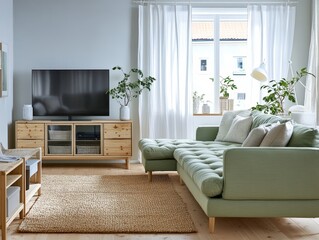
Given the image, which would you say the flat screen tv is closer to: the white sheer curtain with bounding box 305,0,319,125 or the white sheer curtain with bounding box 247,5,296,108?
the white sheer curtain with bounding box 247,5,296,108

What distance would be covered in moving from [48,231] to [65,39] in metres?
3.97

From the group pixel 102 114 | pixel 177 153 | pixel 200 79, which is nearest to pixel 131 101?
pixel 102 114

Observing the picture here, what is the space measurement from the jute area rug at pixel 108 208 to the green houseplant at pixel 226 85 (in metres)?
2.02

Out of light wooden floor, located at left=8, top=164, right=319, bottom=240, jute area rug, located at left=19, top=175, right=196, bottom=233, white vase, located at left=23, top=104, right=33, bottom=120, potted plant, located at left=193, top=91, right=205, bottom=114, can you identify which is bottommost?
light wooden floor, located at left=8, top=164, right=319, bottom=240

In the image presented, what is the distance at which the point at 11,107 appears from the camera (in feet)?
23.4

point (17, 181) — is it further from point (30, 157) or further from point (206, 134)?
point (206, 134)

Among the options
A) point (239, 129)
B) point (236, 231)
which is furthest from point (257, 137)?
point (239, 129)

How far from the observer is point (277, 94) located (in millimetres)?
6734

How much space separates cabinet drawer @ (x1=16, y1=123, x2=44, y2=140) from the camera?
267 inches

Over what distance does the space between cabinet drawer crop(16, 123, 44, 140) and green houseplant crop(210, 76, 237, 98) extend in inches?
102

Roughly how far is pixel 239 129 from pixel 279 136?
1.53m

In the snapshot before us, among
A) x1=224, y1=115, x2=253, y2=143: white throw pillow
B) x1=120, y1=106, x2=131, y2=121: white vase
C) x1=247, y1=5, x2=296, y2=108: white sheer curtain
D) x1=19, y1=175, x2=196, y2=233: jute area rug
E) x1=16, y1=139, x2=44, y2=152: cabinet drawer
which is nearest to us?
x1=19, y1=175, x2=196, y2=233: jute area rug

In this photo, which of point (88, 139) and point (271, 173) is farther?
point (88, 139)

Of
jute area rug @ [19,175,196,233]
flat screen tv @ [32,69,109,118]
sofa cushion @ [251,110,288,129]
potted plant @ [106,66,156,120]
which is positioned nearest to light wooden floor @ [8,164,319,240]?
jute area rug @ [19,175,196,233]
